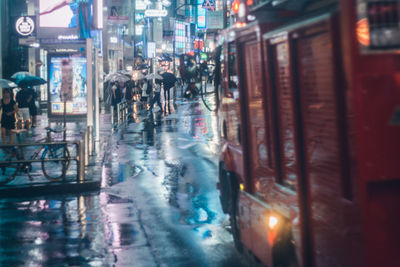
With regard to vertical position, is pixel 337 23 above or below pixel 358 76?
above

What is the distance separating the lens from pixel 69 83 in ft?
67.7

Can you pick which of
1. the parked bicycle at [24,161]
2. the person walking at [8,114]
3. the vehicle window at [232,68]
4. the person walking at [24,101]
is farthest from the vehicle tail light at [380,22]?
the person walking at [24,101]

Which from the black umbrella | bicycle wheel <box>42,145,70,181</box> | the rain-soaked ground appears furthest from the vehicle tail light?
the black umbrella

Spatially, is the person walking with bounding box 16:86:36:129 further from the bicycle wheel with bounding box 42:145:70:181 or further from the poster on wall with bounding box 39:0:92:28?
the bicycle wheel with bounding box 42:145:70:181

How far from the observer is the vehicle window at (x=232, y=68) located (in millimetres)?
7742

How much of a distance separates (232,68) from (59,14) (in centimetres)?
1618

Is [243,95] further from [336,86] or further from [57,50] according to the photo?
[57,50]

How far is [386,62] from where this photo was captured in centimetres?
377

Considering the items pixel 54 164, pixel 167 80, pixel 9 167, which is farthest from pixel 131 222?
pixel 167 80

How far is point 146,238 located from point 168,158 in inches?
353

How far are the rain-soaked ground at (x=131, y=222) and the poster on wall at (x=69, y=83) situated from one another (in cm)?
435

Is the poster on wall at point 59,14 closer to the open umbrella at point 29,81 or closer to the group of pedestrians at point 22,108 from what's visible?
the open umbrella at point 29,81

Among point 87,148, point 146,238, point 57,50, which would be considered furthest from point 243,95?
point 57,50

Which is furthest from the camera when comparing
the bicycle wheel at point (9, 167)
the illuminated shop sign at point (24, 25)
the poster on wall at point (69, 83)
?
the illuminated shop sign at point (24, 25)
